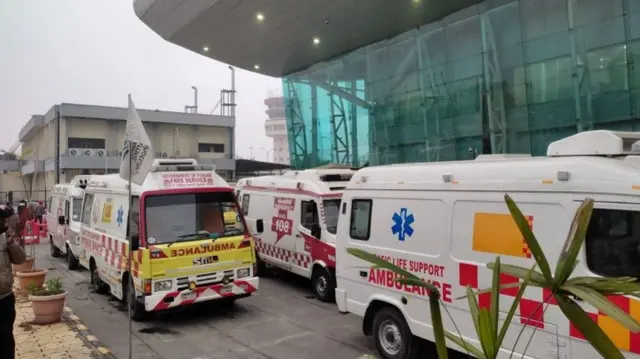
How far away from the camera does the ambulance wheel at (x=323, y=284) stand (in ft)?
31.7

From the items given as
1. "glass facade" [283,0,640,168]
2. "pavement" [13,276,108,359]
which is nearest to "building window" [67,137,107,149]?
"glass facade" [283,0,640,168]

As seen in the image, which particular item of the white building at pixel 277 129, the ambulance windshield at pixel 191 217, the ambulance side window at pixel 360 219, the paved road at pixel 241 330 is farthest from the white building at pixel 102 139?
the white building at pixel 277 129

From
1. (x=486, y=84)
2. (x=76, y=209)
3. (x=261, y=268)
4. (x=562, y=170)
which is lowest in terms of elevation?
(x=261, y=268)

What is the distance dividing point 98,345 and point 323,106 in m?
19.8

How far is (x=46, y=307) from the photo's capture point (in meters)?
8.05

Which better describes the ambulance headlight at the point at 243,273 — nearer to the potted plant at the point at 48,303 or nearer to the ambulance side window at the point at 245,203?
the potted plant at the point at 48,303

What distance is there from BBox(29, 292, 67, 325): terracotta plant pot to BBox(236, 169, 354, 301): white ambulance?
15.2 feet

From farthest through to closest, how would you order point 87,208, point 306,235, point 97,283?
point 87,208 < point 97,283 < point 306,235

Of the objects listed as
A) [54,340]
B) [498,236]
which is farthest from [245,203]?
[498,236]

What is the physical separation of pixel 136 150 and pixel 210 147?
32.6m

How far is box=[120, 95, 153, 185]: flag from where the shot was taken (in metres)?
6.29

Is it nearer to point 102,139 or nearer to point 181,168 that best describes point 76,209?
point 181,168

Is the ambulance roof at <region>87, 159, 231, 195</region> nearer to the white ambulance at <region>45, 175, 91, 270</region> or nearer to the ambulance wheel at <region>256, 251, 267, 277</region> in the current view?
the ambulance wheel at <region>256, 251, 267, 277</region>

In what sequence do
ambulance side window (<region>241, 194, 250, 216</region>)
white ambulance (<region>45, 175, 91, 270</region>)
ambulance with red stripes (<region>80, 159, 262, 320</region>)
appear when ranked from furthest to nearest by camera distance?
1. white ambulance (<region>45, 175, 91, 270</region>)
2. ambulance side window (<region>241, 194, 250, 216</region>)
3. ambulance with red stripes (<region>80, 159, 262, 320</region>)
